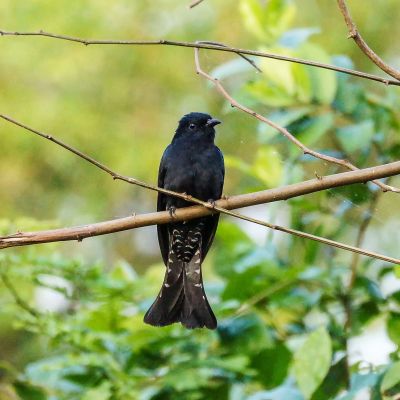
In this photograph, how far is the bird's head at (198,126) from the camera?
405cm

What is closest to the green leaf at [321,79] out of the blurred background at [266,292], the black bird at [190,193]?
the blurred background at [266,292]

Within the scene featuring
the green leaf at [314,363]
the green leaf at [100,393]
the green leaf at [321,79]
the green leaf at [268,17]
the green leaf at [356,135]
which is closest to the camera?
the green leaf at [314,363]

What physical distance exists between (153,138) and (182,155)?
14.9 feet

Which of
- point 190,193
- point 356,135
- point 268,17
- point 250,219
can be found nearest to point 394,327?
point 356,135

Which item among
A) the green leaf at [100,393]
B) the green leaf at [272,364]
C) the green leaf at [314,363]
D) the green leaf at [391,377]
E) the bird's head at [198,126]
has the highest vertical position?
the bird's head at [198,126]

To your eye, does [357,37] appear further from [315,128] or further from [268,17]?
[268,17]

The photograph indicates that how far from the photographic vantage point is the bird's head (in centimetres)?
405

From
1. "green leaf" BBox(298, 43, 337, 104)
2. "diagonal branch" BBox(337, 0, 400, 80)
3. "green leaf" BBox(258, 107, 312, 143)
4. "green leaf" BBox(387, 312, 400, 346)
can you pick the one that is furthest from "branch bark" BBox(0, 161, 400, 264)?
"green leaf" BBox(298, 43, 337, 104)

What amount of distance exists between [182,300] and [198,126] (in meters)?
0.96

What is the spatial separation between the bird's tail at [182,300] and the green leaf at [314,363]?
44cm

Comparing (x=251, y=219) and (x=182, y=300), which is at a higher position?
(x=182, y=300)

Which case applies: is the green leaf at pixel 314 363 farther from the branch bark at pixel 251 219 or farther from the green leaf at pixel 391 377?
the branch bark at pixel 251 219

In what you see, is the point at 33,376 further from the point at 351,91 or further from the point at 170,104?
the point at 170,104

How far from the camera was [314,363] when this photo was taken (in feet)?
9.14
